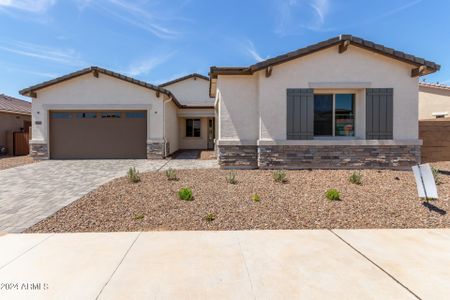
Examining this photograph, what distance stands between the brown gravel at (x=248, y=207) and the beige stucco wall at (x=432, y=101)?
38.9 feet

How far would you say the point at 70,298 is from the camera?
8.27 feet

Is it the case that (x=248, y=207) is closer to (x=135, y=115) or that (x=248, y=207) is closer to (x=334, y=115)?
(x=334, y=115)

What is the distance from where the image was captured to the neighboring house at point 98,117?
13.2 meters

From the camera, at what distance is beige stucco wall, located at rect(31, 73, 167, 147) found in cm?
1316

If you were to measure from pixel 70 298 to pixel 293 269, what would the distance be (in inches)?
97.9

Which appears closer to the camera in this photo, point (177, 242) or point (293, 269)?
point (293, 269)

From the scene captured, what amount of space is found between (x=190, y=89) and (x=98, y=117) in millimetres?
11069

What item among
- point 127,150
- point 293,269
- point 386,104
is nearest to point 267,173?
point 386,104

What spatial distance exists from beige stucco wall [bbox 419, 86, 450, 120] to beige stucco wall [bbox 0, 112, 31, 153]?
27701 millimetres

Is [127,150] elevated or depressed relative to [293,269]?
elevated

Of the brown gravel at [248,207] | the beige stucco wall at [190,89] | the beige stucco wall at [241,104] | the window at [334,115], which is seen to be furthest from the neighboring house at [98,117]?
the beige stucco wall at [190,89]

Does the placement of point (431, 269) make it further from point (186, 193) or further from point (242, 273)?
point (186, 193)

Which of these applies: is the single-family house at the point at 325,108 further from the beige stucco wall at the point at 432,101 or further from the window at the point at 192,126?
the window at the point at 192,126

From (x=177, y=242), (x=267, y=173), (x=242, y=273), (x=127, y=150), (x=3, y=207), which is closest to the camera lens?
(x=242, y=273)
